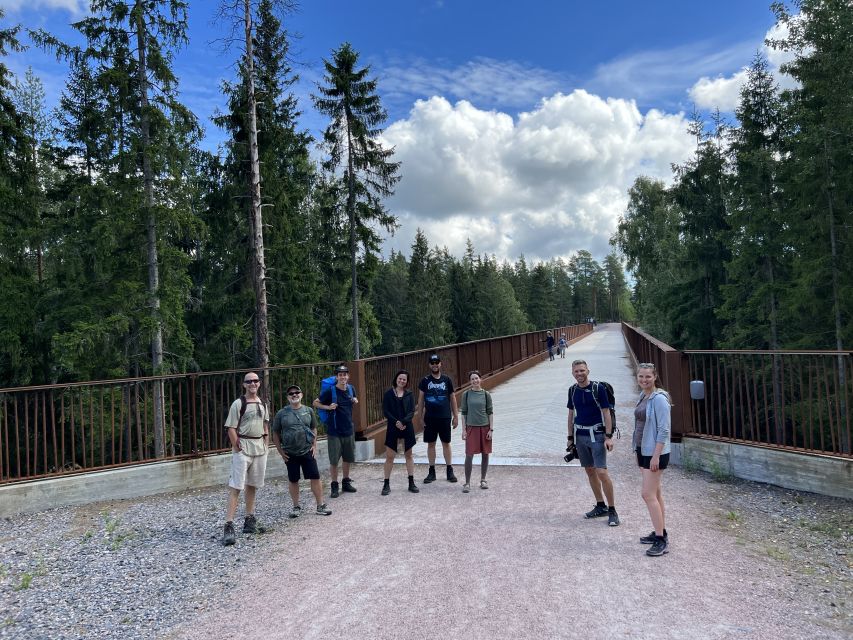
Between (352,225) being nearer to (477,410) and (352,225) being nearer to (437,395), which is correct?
(437,395)

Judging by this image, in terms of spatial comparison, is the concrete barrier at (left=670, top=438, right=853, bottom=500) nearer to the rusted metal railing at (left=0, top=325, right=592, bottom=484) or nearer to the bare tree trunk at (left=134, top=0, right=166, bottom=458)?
the rusted metal railing at (left=0, top=325, right=592, bottom=484)

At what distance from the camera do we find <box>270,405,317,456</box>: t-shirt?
19.1 ft

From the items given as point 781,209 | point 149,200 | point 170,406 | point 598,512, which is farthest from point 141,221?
point 781,209

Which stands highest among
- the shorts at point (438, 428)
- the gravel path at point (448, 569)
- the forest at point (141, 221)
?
the forest at point (141, 221)

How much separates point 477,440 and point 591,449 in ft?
5.27

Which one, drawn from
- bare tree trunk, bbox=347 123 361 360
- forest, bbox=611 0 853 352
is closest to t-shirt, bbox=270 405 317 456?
forest, bbox=611 0 853 352

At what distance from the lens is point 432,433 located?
6887 mm

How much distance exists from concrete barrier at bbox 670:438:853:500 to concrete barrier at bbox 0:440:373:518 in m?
5.27

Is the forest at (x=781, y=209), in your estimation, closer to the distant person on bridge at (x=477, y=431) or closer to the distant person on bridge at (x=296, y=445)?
the distant person on bridge at (x=477, y=431)

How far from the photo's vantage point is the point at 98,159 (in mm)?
17312

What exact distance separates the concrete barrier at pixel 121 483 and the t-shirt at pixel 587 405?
4134 mm

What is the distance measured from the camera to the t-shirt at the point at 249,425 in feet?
17.8

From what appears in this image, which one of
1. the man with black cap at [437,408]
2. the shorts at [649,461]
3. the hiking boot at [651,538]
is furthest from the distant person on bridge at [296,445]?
the shorts at [649,461]

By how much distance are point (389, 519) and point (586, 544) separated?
2.06 metres
